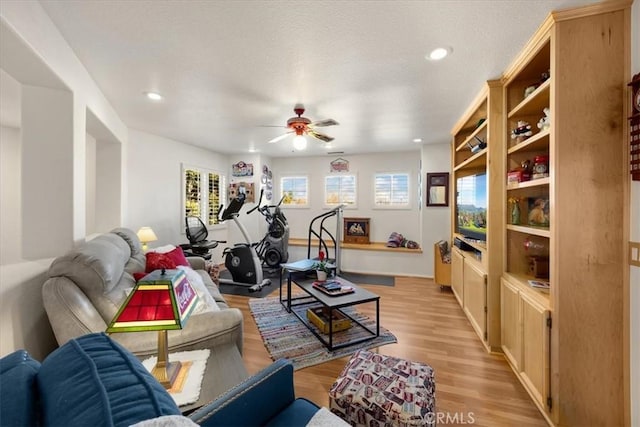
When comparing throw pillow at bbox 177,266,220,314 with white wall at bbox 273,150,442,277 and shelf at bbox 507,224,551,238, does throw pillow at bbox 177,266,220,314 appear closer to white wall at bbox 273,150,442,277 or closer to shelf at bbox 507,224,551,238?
shelf at bbox 507,224,551,238

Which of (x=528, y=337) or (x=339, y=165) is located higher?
(x=339, y=165)

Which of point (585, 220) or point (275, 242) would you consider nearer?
point (585, 220)

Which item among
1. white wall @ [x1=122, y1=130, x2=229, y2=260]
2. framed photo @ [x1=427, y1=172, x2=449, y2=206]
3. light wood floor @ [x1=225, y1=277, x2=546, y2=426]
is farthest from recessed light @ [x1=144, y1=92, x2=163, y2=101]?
framed photo @ [x1=427, y1=172, x2=449, y2=206]

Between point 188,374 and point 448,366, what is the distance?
6.75 feet

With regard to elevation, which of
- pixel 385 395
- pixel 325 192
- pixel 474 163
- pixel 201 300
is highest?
pixel 474 163

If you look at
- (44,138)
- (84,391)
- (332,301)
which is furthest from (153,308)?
(44,138)

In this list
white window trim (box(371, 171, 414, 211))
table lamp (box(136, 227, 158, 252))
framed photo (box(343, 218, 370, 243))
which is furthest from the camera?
framed photo (box(343, 218, 370, 243))

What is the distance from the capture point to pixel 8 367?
65 centimetres

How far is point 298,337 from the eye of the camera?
2.75 meters

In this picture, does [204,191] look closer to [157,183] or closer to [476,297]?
[157,183]

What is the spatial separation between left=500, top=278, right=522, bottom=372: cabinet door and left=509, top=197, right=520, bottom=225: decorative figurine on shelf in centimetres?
52

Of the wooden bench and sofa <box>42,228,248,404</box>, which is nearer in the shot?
sofa <box>42,228,248,404</box>

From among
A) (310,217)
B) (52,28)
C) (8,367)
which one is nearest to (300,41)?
(52,28)

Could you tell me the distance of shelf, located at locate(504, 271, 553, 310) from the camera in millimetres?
1757
